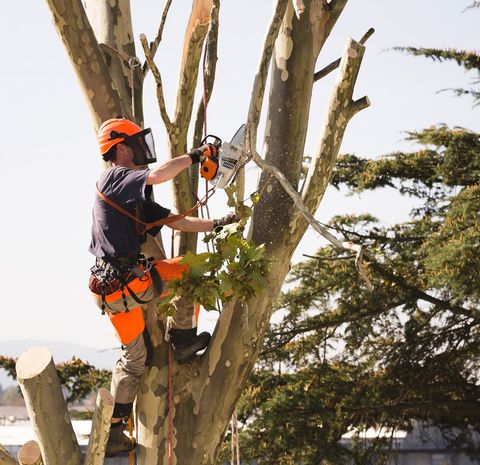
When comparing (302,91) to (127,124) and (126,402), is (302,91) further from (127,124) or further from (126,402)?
(126,402)

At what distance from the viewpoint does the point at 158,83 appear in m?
5.36

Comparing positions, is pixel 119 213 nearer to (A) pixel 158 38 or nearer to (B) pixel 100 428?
(B) pixel 100 428

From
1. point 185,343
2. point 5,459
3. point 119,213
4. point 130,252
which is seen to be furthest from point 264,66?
point 5,459

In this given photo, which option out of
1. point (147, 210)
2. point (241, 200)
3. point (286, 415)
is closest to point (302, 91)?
point (241, 200)

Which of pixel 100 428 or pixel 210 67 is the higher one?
pixel 210 67

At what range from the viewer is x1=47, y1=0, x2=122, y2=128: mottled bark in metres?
5.48

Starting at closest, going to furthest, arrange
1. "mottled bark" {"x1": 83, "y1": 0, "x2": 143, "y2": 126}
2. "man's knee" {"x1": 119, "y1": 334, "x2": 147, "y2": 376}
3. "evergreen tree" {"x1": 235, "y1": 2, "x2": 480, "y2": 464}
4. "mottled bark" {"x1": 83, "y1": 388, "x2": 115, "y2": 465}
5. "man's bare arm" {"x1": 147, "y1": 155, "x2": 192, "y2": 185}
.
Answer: "man's bare arm" {"x1": 147, "y1": 155, "x2": 192, "y2": 185}
"mottled bark" {"x1": 83, "y1": 388, "x2": 115, "y2": 465}
"man's knee" {"x1": 119, "y1": 334, "x2": 147, "y2": 376}
"mottled bark" {"x1": 83, "y1": 0, "x2": 143, "y2": 126}
"evergreen tree" {"x1": 235, "y1": 2, "x2": 480, "y2": 464}

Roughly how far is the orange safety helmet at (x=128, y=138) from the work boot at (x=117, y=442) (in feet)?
5.01

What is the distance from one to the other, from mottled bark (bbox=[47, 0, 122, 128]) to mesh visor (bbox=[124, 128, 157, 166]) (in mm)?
387

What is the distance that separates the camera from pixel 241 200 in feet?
17.0

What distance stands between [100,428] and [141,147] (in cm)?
150

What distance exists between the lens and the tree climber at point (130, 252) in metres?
4.96

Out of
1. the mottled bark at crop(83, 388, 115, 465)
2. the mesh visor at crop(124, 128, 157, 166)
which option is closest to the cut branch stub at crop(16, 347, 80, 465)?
the mottled bark at crop(83, 388, 115, 465)

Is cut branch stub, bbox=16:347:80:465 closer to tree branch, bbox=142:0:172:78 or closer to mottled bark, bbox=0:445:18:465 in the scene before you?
mottled bark, bbox=0:445:18:465
